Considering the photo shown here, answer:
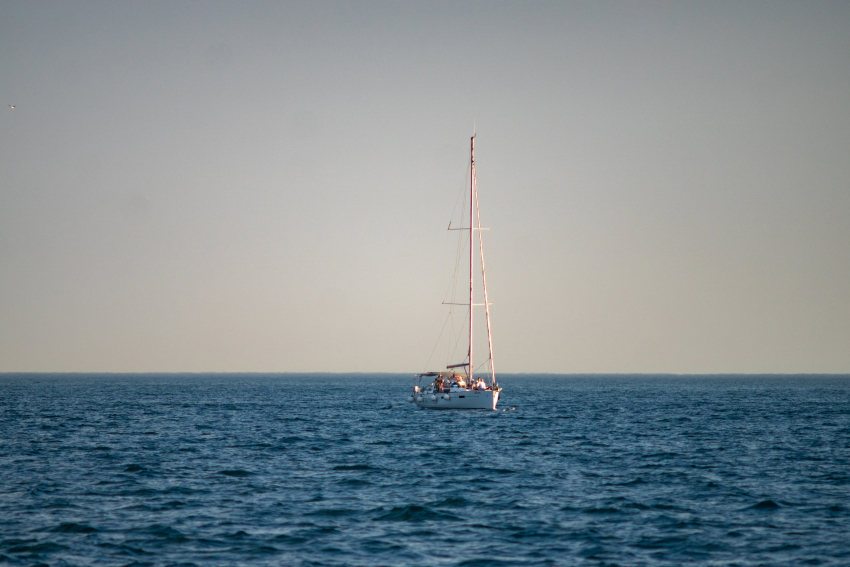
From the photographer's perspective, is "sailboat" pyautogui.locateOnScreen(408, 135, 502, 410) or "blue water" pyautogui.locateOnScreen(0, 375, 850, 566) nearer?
"blue water" pyautogui.locateOnScreen(0, 375, 850, 566)

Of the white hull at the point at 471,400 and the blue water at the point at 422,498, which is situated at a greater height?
the white hull at the point at 471,400

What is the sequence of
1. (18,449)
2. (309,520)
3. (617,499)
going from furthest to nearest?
1. (18,449)
2. (617,499)
3. (309,520)

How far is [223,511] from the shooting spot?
2680 centimetres

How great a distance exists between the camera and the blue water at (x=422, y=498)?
21.7 meters

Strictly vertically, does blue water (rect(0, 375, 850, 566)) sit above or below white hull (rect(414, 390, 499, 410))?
below

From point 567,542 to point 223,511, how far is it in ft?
40.0

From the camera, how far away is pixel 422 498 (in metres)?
29.4

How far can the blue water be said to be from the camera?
2173 cm

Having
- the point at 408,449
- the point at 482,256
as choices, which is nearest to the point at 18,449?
the point at 408,449

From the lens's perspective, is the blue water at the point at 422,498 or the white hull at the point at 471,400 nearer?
the blue water at the point at 422,498

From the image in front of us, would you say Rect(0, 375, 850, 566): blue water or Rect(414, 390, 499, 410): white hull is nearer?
Rect(0, 375, 850, 566): blue water

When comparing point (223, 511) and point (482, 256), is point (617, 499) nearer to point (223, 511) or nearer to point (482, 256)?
point (223, 511)

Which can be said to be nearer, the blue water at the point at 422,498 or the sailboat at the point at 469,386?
the blue water at the point at 422,498

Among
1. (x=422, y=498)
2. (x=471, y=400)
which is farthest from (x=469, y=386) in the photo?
(x=422, y=498)
